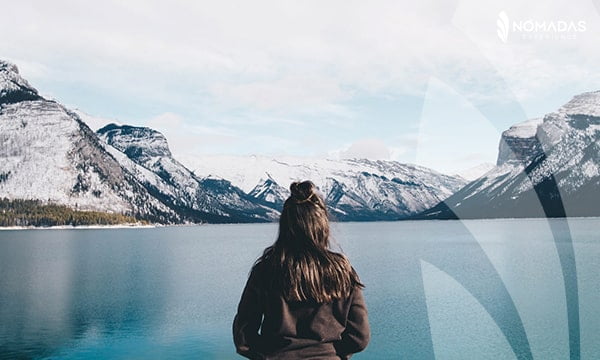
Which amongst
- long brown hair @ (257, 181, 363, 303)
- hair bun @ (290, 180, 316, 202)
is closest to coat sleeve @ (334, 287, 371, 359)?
long brown hair @ (257, 181, 363, 303)

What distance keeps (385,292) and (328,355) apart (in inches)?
2013

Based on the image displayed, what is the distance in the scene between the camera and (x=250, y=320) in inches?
204

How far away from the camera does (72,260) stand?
9481cm

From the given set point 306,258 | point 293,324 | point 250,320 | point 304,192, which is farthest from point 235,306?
point 304,192

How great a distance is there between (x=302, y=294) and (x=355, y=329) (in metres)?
0.62

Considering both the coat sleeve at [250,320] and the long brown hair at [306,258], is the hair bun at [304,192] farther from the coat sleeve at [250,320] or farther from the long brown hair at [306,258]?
the coat sleeve at [250,320]

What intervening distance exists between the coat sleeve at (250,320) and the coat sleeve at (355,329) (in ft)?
2.45

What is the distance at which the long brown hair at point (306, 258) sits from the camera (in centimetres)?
500

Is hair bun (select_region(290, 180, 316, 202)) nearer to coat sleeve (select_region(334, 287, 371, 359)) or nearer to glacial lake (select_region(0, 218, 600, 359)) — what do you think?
glacial lake (select_region(0, 218, 600, 359))

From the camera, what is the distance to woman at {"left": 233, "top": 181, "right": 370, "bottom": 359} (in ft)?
16.5

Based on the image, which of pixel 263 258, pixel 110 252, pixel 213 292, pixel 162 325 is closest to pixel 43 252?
pixel 110 252

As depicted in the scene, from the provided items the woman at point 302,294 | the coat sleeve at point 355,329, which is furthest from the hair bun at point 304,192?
the coat sleeve at point 355,329

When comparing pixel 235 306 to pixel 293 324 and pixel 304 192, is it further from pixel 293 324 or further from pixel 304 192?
pixel 304 192

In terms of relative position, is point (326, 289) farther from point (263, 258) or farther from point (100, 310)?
point (100, 310)
